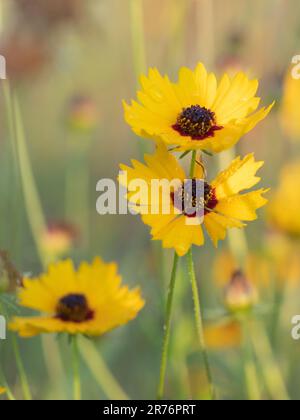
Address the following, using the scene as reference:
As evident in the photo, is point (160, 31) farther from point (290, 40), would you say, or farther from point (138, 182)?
point (138, 182)

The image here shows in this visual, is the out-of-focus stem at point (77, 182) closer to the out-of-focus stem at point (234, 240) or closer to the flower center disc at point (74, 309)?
the out-of-focus stem at point (234, 240)

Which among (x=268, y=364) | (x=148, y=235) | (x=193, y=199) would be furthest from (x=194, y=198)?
(x=148, y=235)

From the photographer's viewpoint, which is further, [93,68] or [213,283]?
[93,68]

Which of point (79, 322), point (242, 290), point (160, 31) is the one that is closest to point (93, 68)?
point (160, 31)

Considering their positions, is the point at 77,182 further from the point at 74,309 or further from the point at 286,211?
the point at 74,309

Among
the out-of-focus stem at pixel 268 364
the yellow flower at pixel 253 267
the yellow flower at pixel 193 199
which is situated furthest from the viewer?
the yellow flower at pixel 253 267

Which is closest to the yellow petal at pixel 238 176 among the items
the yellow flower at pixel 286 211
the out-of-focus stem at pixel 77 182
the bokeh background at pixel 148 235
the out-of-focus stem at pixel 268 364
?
the bokeh background at pixel 148 235
